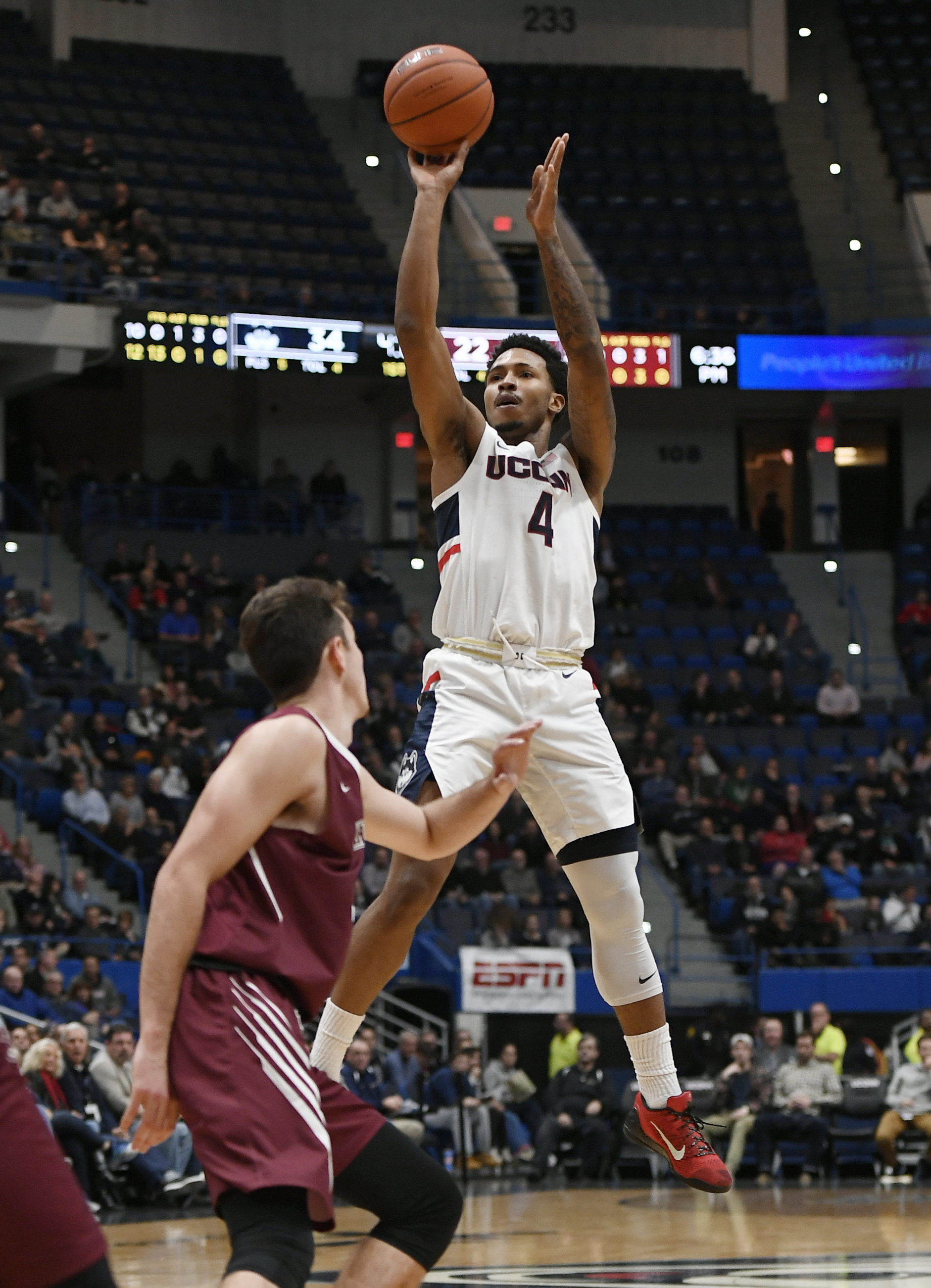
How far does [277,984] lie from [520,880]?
1449 cm

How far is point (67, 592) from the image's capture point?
73.4 ft

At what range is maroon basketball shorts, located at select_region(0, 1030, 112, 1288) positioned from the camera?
3348mm

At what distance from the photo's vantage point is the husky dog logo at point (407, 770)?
18.4ft

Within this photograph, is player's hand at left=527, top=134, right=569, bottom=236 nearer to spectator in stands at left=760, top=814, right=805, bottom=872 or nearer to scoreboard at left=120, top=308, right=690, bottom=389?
spectator in stands at left=760, top=814, right=805, bottom=872

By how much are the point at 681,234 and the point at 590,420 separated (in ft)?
72.7

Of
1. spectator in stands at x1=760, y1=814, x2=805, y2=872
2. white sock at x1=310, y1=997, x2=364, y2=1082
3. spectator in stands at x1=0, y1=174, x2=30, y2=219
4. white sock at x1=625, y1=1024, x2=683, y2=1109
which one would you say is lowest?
spectator in stands at x1=760, y1=814, x2=805, y2=872

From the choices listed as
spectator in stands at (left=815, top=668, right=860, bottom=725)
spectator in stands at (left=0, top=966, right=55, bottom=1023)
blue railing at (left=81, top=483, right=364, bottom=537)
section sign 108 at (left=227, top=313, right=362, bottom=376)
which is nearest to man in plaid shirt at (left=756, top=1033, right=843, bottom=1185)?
spectator in stands at (left=0, top=966, right=55, bottom=1023)

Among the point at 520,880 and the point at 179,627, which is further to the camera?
the point at 179,627

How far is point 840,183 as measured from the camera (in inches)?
1153

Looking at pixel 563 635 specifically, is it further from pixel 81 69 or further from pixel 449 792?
pixel 81 69

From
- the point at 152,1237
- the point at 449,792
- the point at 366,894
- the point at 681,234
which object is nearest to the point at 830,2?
the point at 681,234

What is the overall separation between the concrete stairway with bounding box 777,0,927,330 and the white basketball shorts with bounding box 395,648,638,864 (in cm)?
2039

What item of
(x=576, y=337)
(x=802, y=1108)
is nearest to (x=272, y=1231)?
(x=576, y=337)

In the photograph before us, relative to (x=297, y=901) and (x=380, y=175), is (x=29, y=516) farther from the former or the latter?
(x=297, y=901)
